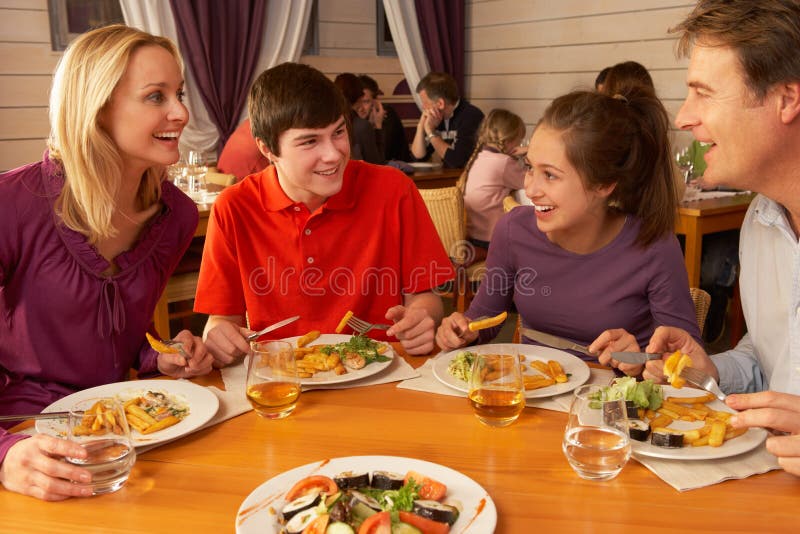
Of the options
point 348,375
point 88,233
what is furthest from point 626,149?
point 88,233

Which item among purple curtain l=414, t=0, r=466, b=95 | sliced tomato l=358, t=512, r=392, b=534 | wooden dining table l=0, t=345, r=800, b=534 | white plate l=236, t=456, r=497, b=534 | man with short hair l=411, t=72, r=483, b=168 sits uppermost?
purple curtain l=414, t=0, r=466, b=95

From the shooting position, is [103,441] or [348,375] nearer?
[103,441]

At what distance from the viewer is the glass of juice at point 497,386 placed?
4.21ft

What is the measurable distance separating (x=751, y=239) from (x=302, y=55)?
5.51m

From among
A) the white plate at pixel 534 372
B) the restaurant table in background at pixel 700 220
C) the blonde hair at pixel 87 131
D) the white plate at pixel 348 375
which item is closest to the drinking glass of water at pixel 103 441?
the white plate at pixel 348 375

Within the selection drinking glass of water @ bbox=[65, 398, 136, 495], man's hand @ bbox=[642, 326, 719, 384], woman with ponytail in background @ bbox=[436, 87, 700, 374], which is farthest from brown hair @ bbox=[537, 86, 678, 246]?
drinking glass of water @ bbox=[65, 398, 136, 495]

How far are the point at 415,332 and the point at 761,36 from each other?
94cm

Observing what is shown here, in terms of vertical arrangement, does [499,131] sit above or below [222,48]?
below

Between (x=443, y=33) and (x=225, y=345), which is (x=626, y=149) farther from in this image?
(x=443, y=33)

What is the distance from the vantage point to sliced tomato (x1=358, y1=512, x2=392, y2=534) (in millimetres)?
906

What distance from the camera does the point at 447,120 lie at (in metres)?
6.87

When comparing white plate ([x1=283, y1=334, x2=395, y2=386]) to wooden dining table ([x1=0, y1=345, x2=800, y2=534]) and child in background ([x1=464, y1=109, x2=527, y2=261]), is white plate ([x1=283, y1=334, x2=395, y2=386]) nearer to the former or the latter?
wooden dining table ([x1=0, y1=345, x2=800, y2=534])

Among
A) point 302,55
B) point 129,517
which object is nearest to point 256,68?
point 302,55

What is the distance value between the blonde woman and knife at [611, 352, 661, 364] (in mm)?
860
